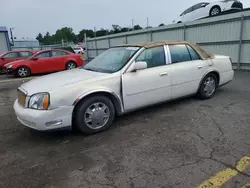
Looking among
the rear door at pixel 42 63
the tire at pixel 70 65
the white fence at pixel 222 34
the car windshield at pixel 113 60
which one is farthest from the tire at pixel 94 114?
the tire at pixel 70 65

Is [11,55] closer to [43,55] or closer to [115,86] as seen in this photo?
[43,55]

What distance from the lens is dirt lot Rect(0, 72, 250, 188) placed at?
101 inches

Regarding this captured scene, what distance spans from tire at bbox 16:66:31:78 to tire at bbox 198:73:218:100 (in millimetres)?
9628

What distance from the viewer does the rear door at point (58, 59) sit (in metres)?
12.3

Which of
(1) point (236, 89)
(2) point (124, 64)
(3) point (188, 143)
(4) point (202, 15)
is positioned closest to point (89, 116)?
(2) point (124, 64)

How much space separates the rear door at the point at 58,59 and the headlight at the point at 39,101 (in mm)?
9337

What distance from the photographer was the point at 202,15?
14242mm

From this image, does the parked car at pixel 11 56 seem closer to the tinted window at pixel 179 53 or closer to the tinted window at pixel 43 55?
the tinted window at pixel 43 55

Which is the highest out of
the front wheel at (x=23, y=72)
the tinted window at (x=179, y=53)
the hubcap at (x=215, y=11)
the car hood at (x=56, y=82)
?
the hubcap at (x=215, y=11)

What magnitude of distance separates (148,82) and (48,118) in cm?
195

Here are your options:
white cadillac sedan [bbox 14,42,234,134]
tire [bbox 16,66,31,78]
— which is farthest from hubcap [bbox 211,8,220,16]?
tire [bbox 16,66,31,78]

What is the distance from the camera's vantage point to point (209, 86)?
5391 mm

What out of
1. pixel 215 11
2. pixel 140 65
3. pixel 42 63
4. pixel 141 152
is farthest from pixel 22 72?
pixel 215 11

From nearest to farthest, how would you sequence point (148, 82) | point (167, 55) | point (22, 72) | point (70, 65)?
point (148, 82) < point (167, 55) < point (22, 72) < point (70, 65)
